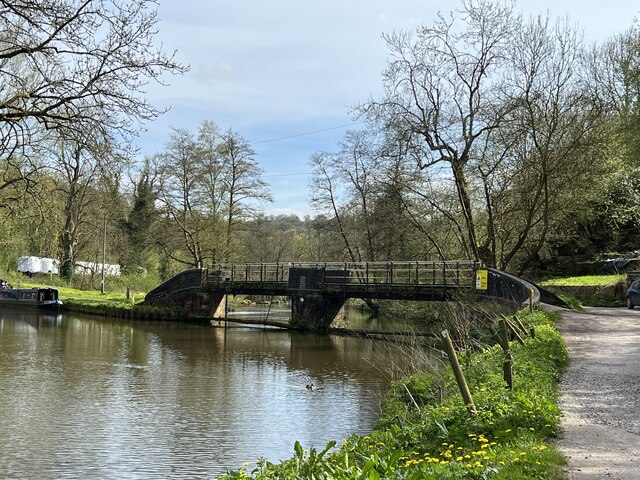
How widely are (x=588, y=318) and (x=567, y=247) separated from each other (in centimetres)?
1992

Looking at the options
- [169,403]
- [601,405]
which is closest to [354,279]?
[169,403]

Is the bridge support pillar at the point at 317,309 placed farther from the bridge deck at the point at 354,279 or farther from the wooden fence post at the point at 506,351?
the wooden fence post at the point at 506,351

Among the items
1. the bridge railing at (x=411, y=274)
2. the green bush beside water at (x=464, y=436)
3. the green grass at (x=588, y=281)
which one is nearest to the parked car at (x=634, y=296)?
the green grass at (x=588, y=281)

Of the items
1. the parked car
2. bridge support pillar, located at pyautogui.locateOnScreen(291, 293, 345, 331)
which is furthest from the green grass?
bridge support pillar, located at pyautogui.locateOnScreen(291, 293, 345, 331)

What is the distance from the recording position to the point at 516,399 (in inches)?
297

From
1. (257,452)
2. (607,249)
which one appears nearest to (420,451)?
(257,452)

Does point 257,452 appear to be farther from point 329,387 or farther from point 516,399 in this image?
point 329,387

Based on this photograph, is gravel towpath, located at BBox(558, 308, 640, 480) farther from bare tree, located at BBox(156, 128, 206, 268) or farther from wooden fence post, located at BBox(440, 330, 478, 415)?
bare tree, located at BBox(156, 128, 206, 268)

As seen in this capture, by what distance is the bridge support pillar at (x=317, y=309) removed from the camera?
3025 cm

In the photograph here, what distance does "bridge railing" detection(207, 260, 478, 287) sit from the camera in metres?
25.3

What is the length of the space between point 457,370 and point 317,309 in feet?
77.9


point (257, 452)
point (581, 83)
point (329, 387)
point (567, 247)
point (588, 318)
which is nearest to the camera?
point (257, 452)

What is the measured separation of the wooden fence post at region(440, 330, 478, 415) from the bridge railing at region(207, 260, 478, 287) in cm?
Answer: 1641

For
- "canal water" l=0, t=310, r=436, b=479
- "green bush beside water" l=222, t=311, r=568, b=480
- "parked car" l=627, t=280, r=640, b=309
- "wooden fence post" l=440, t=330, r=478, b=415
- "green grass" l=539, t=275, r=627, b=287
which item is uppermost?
"green grass" l=539, t=275, r=627, b=287
